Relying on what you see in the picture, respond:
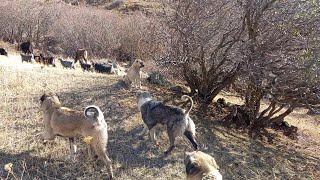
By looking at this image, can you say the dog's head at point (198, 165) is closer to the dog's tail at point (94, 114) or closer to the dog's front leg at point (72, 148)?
the dog's tail at point (94, 114)

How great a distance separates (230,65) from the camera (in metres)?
10.6

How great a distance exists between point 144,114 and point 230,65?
130 inches

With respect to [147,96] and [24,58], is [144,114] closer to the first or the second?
[147,96]

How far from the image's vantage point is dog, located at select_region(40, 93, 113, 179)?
21.6 ft

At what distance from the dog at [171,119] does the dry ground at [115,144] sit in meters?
0.58

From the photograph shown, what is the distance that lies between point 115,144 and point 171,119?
1.21m

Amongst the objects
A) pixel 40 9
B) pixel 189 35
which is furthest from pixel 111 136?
pixel 40 9

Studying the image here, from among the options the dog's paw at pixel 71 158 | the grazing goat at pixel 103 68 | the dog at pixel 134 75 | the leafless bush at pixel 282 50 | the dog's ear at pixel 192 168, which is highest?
the leafless bush at pixel 282 50

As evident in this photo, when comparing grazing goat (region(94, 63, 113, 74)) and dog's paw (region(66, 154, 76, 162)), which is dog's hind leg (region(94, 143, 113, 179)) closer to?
dog's paw (region(66, 154, 76, 162))

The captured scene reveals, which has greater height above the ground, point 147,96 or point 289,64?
point 289,64

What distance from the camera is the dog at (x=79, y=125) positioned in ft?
21.6

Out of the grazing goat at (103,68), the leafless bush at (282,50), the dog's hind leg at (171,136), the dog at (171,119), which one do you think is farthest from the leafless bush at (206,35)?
the grazing goat at (103,68)

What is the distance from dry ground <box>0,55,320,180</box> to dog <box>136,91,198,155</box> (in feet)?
1.91

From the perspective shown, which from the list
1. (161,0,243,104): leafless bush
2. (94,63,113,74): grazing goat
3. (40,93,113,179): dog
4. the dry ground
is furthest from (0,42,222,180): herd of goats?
(94,63,113,74): grazing goat
